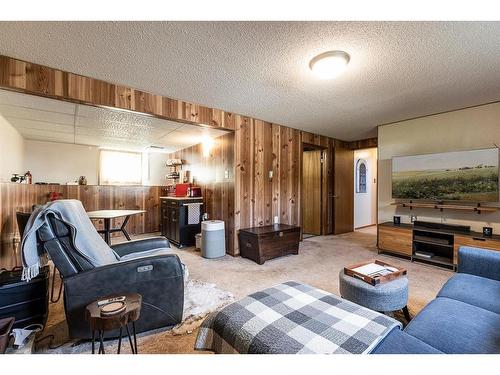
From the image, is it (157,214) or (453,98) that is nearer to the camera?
(453,98)

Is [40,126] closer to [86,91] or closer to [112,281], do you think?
[86,91]

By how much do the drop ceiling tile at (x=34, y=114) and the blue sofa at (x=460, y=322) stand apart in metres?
4.35

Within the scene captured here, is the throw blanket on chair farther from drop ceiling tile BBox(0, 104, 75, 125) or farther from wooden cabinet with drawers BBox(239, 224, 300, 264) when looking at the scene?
drop ceiling tile BBox(0, 104, 75, 125)

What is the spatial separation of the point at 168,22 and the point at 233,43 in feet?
1.66

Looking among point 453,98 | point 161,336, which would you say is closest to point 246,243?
point 161,336

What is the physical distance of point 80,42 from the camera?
6.06 feet

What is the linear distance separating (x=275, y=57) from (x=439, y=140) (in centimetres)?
320

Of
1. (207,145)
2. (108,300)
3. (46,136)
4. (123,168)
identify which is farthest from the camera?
(123,168)

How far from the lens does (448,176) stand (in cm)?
332

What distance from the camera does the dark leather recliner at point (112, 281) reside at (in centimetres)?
151

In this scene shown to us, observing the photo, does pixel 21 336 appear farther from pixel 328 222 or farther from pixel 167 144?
pixel 328 222

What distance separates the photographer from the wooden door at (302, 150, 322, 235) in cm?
542

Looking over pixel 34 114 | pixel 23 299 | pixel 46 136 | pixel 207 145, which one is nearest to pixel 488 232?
pixel 207 145
